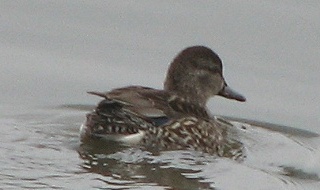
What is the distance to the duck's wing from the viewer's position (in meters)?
9.30

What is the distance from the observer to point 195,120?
9789 millimetres

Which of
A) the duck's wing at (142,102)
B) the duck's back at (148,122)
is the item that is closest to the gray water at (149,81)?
the duck's back at (148,122)

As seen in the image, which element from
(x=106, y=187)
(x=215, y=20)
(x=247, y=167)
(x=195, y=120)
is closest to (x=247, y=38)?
(x=215, y=20)

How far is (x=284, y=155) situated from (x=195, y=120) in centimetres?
81

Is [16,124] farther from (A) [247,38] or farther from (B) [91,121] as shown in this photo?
(A) [247,38]

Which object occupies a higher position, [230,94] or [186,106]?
[230,94]

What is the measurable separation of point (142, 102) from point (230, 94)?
1358mm

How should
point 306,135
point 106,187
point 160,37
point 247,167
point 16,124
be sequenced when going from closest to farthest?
point 106,187, point 247,167, point 16,124, point 306,135, point 160,37

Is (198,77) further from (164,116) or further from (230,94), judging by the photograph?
(164,116)

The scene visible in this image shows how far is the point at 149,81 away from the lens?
11.2 meters

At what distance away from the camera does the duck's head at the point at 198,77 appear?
33.9ft

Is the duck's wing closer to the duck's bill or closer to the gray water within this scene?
the gray water

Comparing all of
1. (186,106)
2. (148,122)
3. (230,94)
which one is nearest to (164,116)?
(148,122)

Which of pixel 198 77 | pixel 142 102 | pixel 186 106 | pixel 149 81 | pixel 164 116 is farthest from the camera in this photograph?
pixel 149 81
